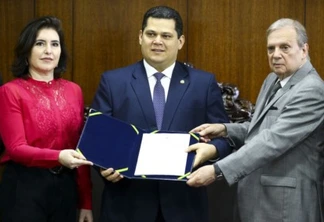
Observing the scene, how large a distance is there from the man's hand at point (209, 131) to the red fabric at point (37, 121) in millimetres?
523

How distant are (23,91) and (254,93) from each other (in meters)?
2.00

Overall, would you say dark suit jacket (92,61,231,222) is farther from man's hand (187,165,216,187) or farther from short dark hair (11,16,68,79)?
short dark hair (11,16,68,79)

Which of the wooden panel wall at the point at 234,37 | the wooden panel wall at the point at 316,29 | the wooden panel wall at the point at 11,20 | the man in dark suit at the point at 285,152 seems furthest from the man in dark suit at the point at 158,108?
the wooden panel wall at the point at 11,20

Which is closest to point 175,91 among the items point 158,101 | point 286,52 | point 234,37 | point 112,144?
point 158,101

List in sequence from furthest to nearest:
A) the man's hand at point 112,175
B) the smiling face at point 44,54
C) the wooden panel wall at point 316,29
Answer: the wooden panel wall at point 316,29
the smiling face at point 44,54
the man's hand at point 112,175

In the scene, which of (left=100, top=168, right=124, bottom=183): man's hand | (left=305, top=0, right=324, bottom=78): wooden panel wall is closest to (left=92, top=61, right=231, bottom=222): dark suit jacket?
(left=100, top=168, right=124, bottom=183): man's hand

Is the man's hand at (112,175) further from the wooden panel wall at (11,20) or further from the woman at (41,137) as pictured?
the wooden panel wall at (11,20)

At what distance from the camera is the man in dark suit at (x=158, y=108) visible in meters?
2.43

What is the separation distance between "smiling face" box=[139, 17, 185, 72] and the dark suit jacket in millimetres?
66

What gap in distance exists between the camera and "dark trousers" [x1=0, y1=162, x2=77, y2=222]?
2.43 metres

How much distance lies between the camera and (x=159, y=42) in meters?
2.48

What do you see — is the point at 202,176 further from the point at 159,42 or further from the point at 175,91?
the point at 159,42

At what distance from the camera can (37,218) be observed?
243 cm

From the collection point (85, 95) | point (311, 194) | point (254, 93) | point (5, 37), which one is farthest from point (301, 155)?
point (5, 37)
